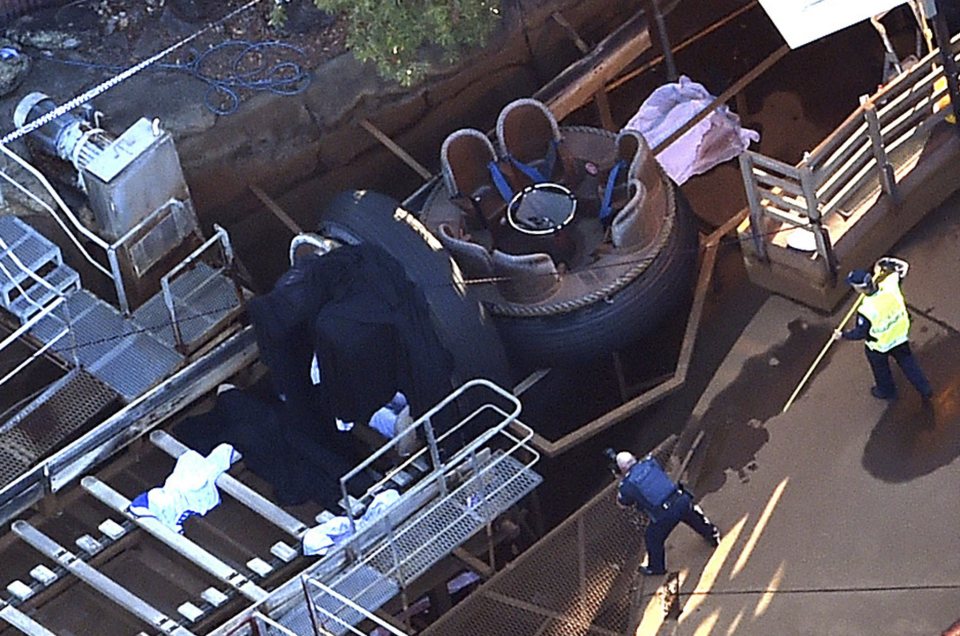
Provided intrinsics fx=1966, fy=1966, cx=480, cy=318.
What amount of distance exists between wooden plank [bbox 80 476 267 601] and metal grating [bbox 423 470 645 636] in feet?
4.68

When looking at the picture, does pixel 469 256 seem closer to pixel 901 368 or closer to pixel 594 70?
pixel 594 70

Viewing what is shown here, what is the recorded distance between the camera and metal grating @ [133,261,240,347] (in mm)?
16281

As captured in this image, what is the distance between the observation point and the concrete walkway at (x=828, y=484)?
13758 mm

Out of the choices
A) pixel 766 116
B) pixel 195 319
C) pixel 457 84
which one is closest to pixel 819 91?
pixel 766 116

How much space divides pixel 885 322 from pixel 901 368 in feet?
2.07

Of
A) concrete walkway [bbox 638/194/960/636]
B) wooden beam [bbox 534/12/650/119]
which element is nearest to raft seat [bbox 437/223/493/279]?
concrete walkway [bbox 638/194/960/636]

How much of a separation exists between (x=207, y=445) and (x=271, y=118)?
3772 mm

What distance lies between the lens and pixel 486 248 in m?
17.2

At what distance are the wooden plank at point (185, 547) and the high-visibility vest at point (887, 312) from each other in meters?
4.91

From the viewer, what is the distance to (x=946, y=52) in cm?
1633

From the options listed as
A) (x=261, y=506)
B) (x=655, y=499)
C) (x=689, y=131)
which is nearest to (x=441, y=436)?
(x=261, y=506)

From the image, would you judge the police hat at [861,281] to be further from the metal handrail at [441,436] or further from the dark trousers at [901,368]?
the metal handrail at [441,436]

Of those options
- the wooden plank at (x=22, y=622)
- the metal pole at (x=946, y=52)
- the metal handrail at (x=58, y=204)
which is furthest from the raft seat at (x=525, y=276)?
the wooden plank at (x=22, y=622)

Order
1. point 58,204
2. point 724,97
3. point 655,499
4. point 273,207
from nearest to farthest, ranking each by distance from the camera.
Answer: point 655,499
point 58,204
point 273,207
point 724,97
